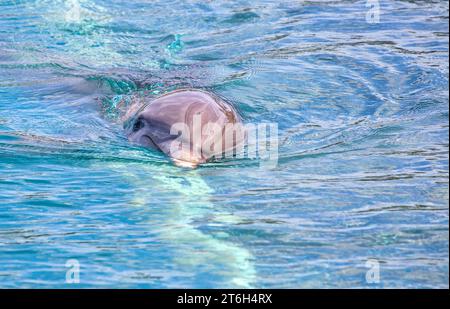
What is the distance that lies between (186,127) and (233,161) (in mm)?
501

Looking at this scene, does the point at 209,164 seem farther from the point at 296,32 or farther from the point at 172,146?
the point at 296,32

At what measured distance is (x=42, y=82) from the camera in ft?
30.2

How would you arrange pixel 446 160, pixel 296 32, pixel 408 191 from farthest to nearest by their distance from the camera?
1. pixel 296 32
2. pixel 446 160
3. pixel 408 191

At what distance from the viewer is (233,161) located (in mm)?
6961

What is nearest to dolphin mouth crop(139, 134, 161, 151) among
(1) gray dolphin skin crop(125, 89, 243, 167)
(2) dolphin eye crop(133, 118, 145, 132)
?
(1) gray dolphin skin crop(125, 89, 243, 167)

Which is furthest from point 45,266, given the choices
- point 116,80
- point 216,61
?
point 216,61

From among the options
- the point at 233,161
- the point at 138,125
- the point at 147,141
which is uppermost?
the point at 138,125

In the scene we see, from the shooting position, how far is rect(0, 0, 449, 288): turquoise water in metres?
5.36

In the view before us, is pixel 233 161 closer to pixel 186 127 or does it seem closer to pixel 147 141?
pixel 186 127

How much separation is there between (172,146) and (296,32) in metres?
4.08

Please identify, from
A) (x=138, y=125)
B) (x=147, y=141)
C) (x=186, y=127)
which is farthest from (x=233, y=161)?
(x=138, y=125)

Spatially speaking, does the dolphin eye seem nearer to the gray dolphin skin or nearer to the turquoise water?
the gray dolphin skin
